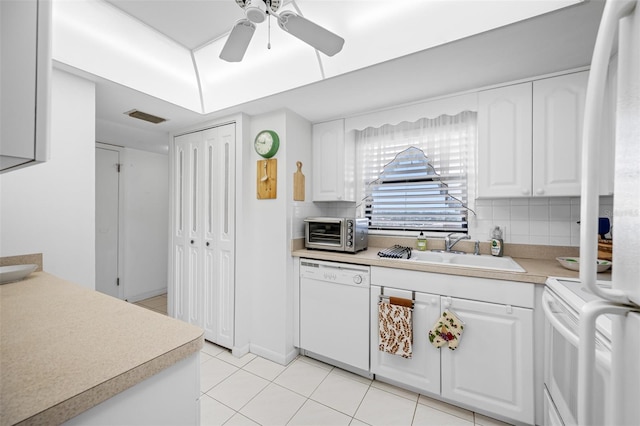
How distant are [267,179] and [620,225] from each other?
214cm

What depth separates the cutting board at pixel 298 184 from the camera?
2.39 m

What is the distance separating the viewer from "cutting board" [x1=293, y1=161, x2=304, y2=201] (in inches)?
94.3

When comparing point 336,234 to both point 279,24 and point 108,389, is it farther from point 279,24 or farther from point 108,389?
point 108,389

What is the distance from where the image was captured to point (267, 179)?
2.36 m

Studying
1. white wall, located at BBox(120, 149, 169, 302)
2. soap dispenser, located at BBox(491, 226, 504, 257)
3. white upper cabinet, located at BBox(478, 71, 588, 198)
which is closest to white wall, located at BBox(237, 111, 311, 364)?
white upper cabinet, located at BBox(478, 71, 588, 198)

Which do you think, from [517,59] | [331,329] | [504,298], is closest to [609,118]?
[517,59]

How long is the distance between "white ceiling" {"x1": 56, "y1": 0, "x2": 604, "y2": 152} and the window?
13.1 inches

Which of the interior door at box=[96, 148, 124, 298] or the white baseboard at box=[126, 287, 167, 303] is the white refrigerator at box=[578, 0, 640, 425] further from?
the white baseboard at box=[126, 287, 167, 303]

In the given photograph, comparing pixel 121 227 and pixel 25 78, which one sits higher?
pixel 25 78

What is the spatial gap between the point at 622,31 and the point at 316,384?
232 cm

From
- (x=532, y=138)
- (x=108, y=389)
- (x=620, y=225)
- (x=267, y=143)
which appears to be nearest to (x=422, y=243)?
(x=532, y=138)

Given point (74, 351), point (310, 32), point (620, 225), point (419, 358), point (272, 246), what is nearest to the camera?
point (620, 225)

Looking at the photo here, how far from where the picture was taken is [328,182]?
2.57 m

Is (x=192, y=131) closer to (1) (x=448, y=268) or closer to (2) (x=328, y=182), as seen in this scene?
(2) (x=328, y=182)
